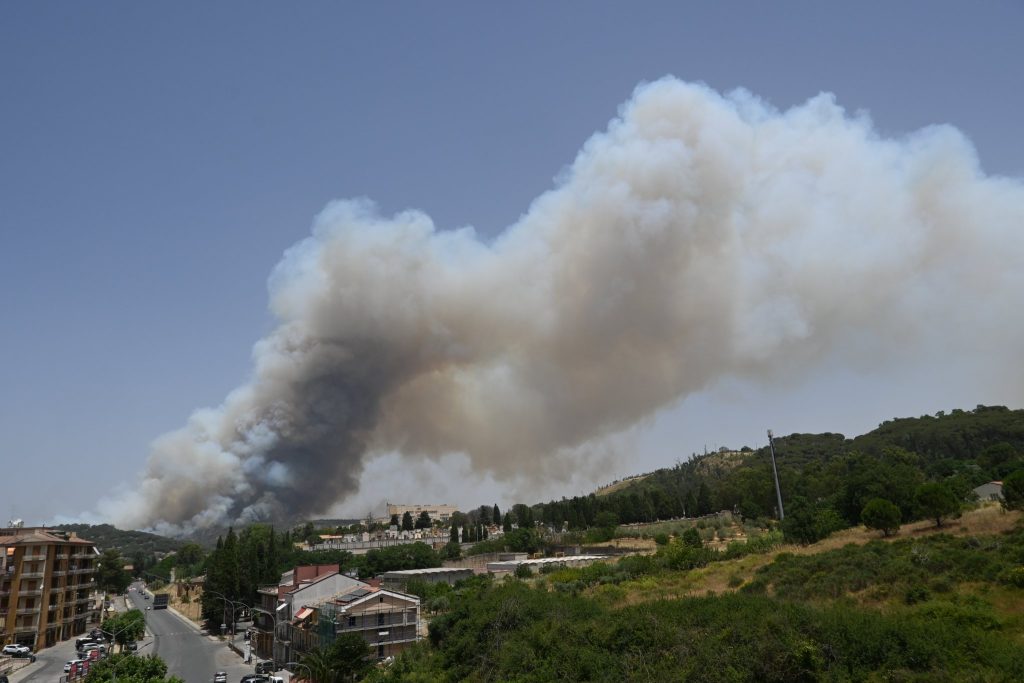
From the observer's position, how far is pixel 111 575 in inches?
4296

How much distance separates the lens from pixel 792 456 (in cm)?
15412

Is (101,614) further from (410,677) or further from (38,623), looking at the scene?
(410,677)

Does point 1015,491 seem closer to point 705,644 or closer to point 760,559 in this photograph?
point 760,559

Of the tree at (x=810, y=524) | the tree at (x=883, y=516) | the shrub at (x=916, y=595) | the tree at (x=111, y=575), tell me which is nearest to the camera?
the shrub at (x=916, y=595)

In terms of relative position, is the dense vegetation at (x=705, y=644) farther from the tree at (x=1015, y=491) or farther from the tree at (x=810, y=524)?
the tree at (x=1015, y=491)

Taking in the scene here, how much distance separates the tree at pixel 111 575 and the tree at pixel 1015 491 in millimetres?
119274

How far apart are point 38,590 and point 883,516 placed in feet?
251

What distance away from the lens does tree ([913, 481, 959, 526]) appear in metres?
40.7

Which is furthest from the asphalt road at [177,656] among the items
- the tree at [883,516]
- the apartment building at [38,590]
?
the tree at [883,516]

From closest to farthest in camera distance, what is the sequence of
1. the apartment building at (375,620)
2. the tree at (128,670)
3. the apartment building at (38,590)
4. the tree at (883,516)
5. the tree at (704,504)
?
the tree at (128,670)
the tree at (883,516)
the apartment building at (375,620)
the apartment building at (38,590)
the tree at (704,504)

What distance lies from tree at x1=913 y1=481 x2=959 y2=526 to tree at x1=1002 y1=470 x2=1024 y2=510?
273 centimetres

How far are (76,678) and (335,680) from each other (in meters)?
18.2

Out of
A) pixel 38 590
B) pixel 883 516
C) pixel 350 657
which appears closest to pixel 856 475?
pixel 883 516

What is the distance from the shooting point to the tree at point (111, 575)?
108250mm
